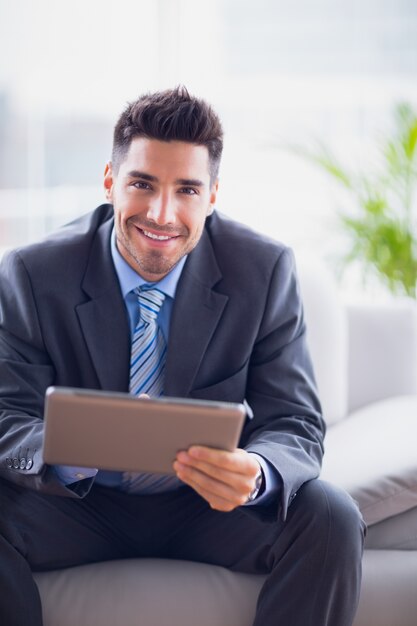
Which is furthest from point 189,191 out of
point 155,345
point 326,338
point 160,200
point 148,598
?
point 148,598

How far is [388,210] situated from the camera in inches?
130

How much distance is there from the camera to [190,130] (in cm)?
184

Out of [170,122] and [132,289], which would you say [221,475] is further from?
[170,122]

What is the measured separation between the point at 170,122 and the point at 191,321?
42cm

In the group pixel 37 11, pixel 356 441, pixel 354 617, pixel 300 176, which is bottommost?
pixel 354 617

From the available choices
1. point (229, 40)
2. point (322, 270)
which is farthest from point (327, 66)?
point (322, 270)

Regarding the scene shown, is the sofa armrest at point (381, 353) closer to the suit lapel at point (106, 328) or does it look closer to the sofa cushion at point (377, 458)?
the sofa cushion at point (377, 458)

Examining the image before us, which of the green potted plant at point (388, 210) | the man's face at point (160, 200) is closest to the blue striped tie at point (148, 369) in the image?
the man's face at point (160, 200)

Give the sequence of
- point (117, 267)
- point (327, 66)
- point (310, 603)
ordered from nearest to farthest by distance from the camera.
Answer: point (310, 603) → point (117, 267) → point (327, 66)

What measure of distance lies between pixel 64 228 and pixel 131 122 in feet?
1.04

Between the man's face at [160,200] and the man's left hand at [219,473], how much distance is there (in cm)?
54

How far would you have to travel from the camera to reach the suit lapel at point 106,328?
1.82 m

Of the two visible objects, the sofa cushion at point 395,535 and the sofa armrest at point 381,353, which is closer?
the sofa cushion at point 395,535

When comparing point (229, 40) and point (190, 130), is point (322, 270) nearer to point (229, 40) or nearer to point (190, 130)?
point (190, 130)
